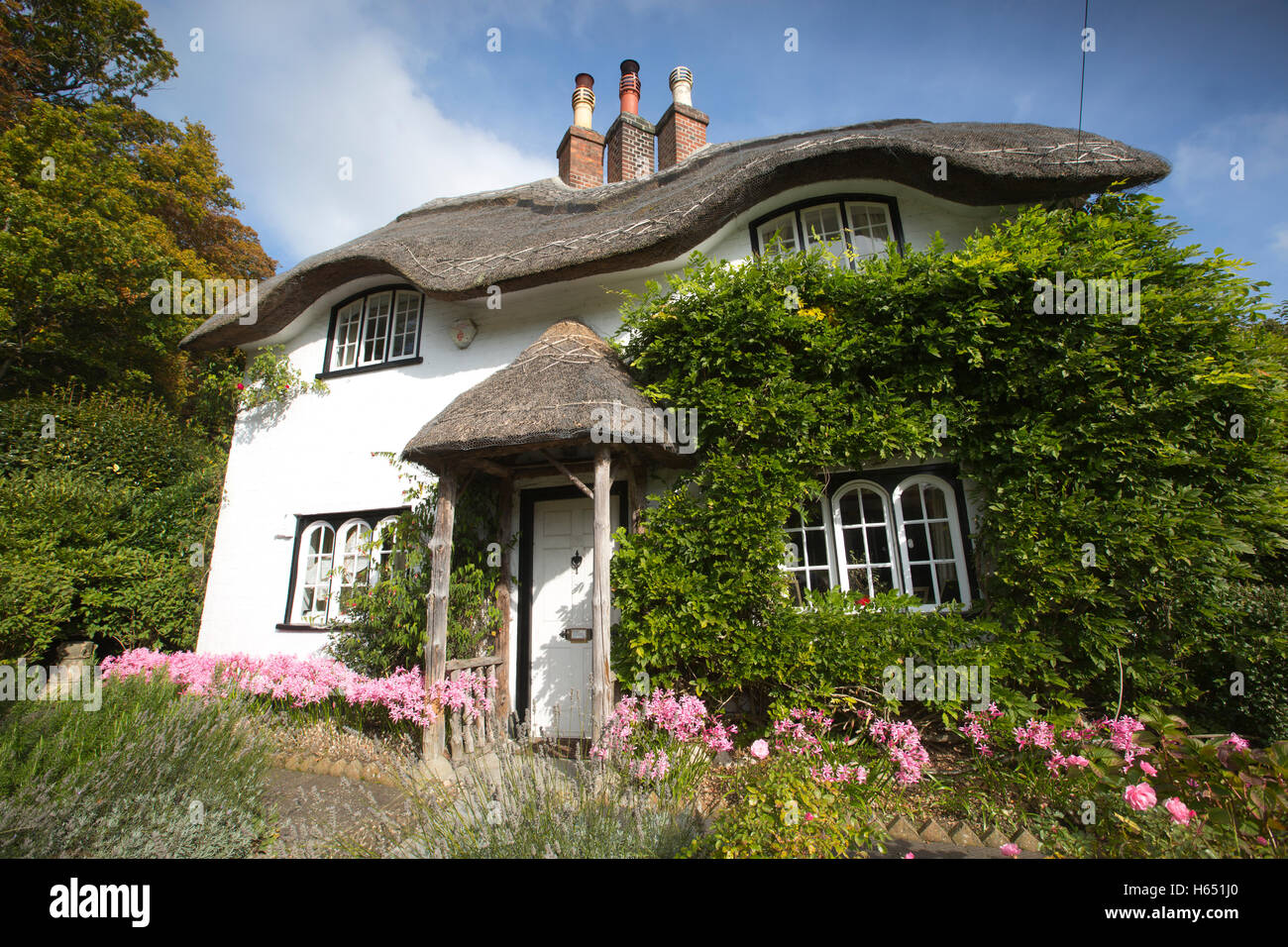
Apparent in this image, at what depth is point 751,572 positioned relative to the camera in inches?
185

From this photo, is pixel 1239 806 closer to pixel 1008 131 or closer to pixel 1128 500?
pixel 1128 500

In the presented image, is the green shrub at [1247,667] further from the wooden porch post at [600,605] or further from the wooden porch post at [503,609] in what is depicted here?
the wooden porch post at [503,609]

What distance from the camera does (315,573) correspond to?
23.6 feet

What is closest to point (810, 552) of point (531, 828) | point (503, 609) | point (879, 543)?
point (879, 543)

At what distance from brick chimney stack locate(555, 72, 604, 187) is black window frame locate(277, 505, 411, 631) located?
706 cm

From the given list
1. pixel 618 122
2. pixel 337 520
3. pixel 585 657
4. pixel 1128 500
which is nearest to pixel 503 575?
pixel 585 657

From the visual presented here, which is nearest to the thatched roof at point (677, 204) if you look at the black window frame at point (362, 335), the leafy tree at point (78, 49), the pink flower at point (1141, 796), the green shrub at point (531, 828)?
the black window frame at point (362, 335)

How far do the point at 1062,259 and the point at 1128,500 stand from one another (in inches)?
76.2

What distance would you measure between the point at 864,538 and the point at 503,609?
3709 mm

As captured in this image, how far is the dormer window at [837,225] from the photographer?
6.23 m

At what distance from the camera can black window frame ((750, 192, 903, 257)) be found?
20.3ft

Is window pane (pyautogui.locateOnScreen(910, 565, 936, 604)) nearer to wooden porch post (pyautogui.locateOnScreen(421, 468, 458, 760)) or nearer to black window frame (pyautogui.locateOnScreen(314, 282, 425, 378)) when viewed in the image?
wooden porch post (pyautogui.locateOnScreen(421, 468, 458, 760))

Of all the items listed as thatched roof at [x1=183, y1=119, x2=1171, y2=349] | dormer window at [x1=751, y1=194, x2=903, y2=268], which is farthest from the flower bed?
dormer window at [x1=751, y1=194, x2=903, y2=268]

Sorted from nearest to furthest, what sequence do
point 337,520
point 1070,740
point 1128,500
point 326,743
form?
point 1070,740, point 1128,500, point 326,743, point 337,520
